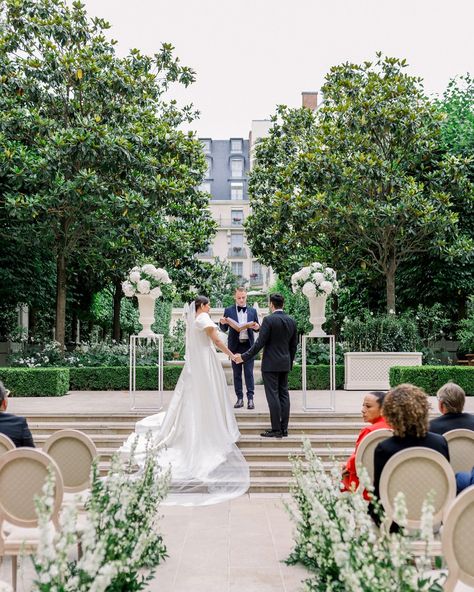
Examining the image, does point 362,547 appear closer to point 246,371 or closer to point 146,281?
point 246,371

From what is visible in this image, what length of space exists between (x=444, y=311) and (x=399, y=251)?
11.8ft

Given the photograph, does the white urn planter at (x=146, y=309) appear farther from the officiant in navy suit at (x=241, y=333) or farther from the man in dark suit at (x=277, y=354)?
the man in dark suit at (x=277, y=354)

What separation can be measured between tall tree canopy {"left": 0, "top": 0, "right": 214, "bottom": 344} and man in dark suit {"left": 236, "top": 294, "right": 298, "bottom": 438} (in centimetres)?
881

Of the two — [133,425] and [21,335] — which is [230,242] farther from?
[133,425]

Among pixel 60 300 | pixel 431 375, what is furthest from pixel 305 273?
pixel 60 300

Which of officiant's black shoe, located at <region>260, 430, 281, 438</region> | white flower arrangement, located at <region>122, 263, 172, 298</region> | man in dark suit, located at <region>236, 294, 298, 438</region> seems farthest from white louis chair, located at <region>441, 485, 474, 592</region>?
white flower arrangement, located at <region>122, 263, 172, 298</region>

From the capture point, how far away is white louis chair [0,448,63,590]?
449cm

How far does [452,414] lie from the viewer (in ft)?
20.0

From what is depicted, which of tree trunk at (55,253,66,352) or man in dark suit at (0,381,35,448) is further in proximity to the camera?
tree trunk at (55,253,66,352)

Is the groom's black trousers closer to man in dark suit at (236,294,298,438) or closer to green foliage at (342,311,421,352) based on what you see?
man in dark suit at (236,294,298,438)

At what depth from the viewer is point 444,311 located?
23156 mm

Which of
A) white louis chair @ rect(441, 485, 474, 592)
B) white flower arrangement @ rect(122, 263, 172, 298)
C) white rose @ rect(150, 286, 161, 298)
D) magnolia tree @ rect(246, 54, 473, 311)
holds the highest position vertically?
magnolia tree @ rect(246, 54, 473, 311)

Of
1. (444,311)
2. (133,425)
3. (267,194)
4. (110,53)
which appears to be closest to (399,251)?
(444,311)

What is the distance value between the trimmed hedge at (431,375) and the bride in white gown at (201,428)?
23.1 ft
